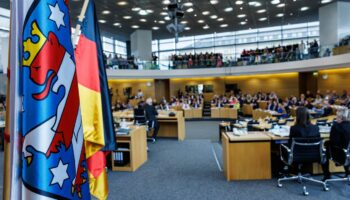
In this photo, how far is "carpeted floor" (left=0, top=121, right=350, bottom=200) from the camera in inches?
173

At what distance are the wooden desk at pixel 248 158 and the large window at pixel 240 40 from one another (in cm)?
1695

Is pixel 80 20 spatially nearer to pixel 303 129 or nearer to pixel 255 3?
pixel 303 129

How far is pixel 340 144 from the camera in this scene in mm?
4621

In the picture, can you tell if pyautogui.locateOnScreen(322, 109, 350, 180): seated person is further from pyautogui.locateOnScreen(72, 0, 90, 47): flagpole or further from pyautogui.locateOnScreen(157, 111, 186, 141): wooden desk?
pyautogui.locateOnScreen(157, 111, 186, 141): wooden desk

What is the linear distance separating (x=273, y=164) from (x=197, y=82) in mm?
20228

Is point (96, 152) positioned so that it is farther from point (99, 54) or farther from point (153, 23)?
point (153, 23)

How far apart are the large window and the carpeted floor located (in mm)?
16089

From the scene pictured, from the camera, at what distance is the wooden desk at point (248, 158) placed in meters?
5.13

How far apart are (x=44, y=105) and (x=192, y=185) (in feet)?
13.3

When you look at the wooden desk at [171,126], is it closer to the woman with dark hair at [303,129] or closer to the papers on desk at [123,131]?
the papers on desk at [123,131]

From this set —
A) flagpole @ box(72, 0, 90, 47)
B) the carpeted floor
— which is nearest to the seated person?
the carpeted floor

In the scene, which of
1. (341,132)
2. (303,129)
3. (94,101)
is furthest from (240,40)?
(94,101)

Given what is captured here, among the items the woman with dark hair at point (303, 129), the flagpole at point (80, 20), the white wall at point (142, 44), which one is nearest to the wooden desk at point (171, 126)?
the woman with dark hair at point (303, 129)

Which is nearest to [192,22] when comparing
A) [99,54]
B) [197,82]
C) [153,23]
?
[153,23]
